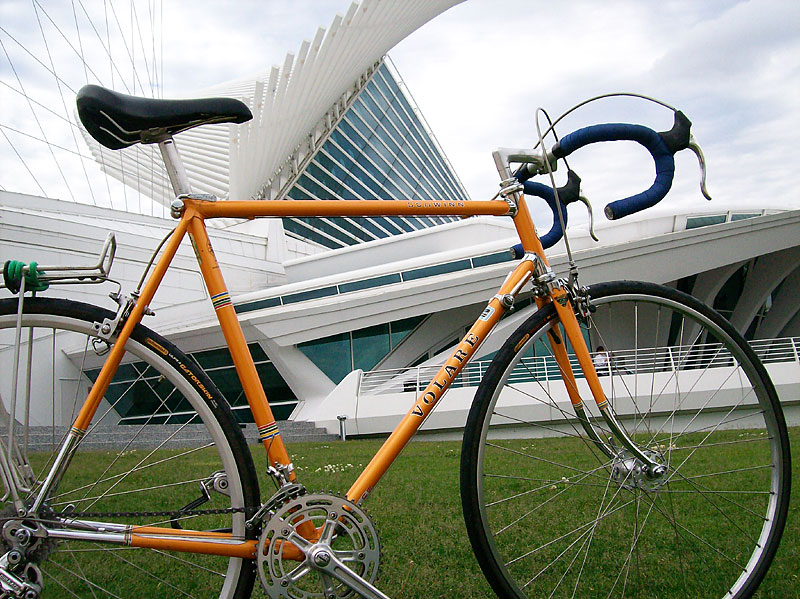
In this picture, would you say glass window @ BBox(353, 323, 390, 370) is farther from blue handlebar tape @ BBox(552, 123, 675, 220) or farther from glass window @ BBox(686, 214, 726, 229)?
blue handlebar tape @ BBox(552, 123, 675, 220)

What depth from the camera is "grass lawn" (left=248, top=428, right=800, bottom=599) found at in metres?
2.28

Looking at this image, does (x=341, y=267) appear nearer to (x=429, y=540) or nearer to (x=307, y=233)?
(x=307, y=233)

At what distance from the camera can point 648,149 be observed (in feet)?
6.46

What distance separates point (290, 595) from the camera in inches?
63.8

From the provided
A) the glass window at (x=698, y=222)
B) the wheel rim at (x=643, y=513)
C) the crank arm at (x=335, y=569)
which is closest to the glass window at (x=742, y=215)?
the glass window at (x=698, y=222)

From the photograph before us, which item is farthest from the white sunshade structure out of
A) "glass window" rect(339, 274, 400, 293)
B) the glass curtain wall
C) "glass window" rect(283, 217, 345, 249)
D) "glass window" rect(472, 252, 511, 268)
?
"glass window" rect(472, 252, 511, 268)

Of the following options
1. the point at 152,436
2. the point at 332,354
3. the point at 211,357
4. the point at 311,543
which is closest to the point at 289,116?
the point at 332,354

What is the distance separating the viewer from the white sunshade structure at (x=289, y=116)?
25.3m

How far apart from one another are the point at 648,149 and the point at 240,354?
1.47m

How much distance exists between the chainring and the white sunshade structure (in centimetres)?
2351

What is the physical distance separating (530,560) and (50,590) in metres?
1.92

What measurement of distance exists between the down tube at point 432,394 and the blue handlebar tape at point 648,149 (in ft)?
1.18

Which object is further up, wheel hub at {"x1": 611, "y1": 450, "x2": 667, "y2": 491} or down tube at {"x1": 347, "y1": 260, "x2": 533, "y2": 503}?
down tube at {"x1": 347, "y1": 260, "x2": 533, "y2": 503}

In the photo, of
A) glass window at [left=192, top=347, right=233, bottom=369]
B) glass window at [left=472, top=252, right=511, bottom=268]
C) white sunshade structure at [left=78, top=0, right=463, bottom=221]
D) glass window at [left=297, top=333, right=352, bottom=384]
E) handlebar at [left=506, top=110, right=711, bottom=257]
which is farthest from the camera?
white sunshade structure at [left=78, top=0, right=463, bottom=221]
